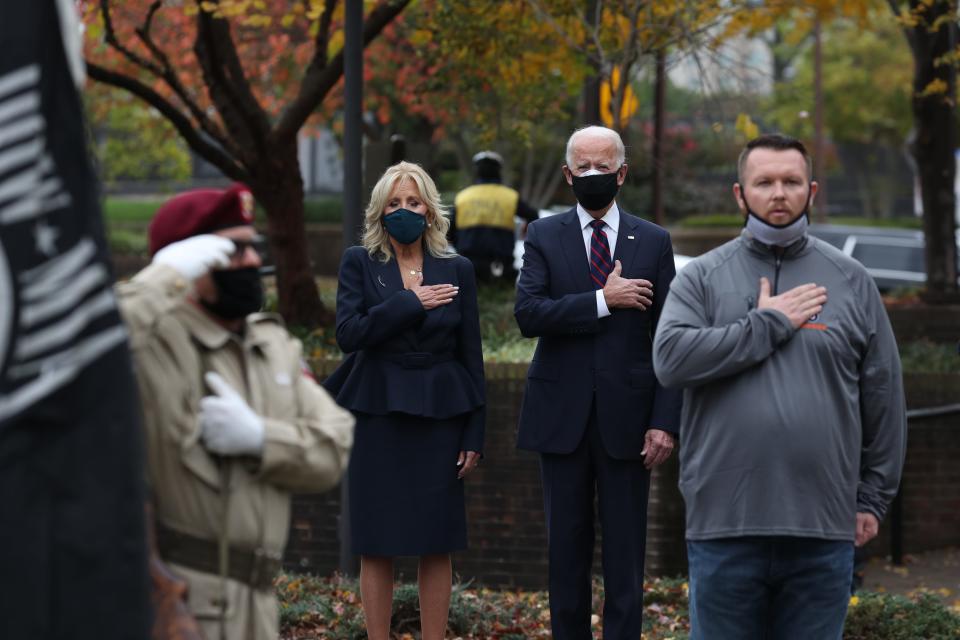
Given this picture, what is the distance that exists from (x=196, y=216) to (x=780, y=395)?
1.89 meters

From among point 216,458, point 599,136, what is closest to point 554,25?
point 599,136

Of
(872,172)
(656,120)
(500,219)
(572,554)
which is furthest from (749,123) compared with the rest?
(872,172)

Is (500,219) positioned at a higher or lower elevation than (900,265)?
higher

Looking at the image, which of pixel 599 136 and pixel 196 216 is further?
pixel 599 136

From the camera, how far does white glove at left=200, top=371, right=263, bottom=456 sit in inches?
151

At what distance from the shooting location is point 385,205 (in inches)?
261

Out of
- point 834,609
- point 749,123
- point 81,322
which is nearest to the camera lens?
point 81,322

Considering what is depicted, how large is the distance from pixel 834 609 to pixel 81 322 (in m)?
2.65

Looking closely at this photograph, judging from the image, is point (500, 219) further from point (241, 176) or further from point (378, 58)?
point (378, 58)

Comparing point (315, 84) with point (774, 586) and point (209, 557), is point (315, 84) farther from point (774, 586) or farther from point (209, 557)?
point (209, 557)

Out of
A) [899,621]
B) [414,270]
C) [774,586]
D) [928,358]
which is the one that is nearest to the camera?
[774,586]

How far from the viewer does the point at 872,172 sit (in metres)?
57.0

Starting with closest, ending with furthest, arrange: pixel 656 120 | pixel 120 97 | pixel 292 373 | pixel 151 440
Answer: pixel 151 440, pixel 292 373, pixel 656 120, pixel 120 97

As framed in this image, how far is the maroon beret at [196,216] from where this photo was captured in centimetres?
409
